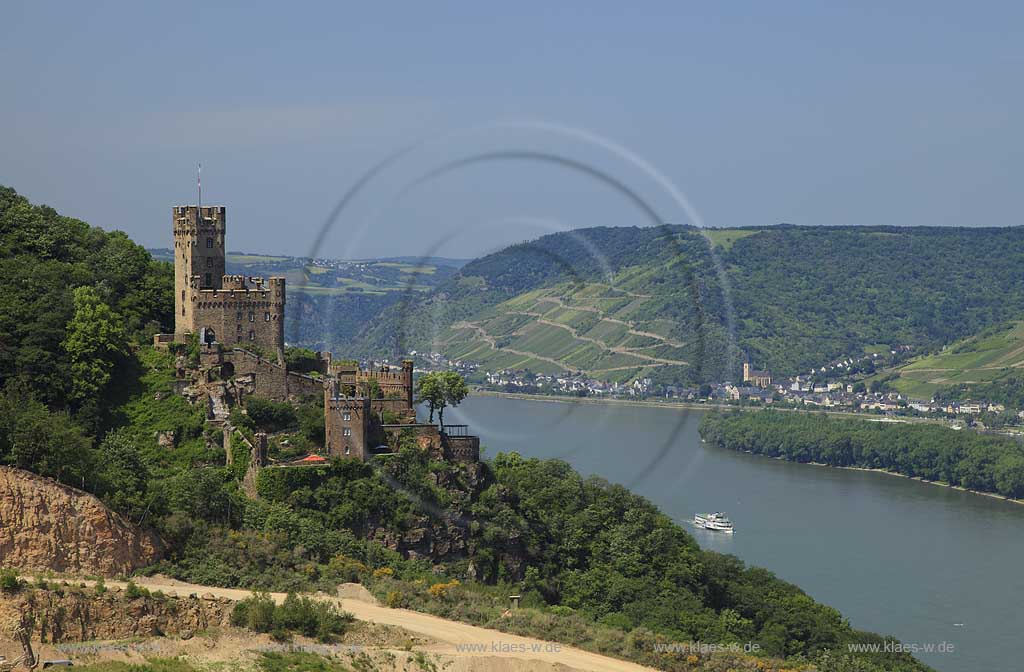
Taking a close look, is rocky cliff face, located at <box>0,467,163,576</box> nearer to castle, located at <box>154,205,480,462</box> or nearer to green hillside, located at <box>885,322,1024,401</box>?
castle, located at <box>154,205,480,462</box>

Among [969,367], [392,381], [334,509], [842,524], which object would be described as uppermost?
[969,367]

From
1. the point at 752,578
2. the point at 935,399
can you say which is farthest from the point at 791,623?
the point at 935,399

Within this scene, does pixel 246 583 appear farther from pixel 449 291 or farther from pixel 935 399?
pixel 935 399

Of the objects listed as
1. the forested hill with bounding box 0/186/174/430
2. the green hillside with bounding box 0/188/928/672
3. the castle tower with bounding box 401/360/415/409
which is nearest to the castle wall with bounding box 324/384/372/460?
the green hillside with bounding box 0/188/928/672

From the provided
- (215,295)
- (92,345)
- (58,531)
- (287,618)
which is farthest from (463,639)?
(215,295)

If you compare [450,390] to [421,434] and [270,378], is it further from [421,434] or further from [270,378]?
[270,378]

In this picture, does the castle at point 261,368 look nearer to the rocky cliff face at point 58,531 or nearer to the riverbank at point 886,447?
the rocky cliff face at point 58,531
